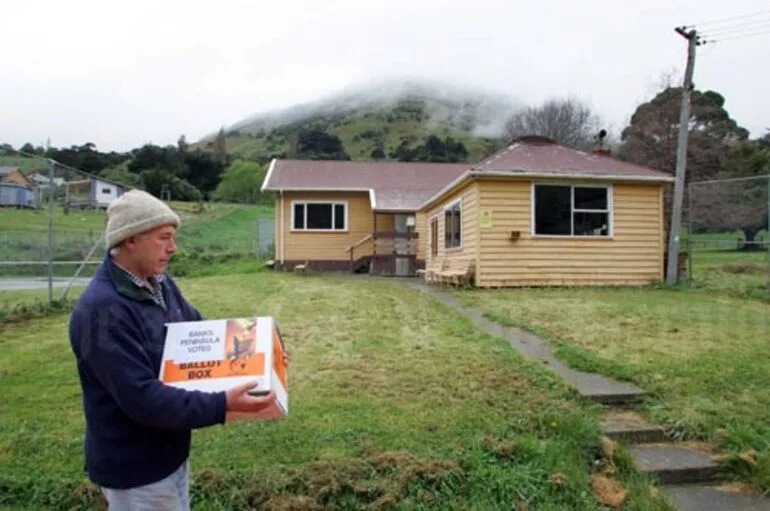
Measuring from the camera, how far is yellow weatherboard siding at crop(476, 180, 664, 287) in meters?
12.4

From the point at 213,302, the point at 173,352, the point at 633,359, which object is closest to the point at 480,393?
the point at 633,359

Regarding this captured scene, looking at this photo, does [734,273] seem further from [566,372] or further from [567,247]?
[566,372]

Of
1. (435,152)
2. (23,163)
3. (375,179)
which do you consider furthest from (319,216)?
(435,152)

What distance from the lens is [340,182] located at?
65.5 ft

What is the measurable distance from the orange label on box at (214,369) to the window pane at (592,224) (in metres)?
11.8

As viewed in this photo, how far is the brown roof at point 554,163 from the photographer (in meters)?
12.4

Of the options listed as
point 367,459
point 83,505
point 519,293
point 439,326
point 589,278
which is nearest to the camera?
point 83,505

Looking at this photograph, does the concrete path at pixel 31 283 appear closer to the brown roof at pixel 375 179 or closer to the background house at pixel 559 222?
the background house at pixel 559 222

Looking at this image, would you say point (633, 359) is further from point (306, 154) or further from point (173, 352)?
point (306, 154)

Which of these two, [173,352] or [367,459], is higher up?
[173,352]

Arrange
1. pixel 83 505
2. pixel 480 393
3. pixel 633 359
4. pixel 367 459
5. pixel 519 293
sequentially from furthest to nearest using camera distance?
pixel 519 293 < pixel 633 359 < pixel 480 393 < pixel 367 459 < pixel 83 505

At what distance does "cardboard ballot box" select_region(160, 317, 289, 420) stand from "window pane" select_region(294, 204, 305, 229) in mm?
17635

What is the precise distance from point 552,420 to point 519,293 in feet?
24.3

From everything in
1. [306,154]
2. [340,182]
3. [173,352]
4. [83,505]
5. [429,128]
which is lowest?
[83,505]
